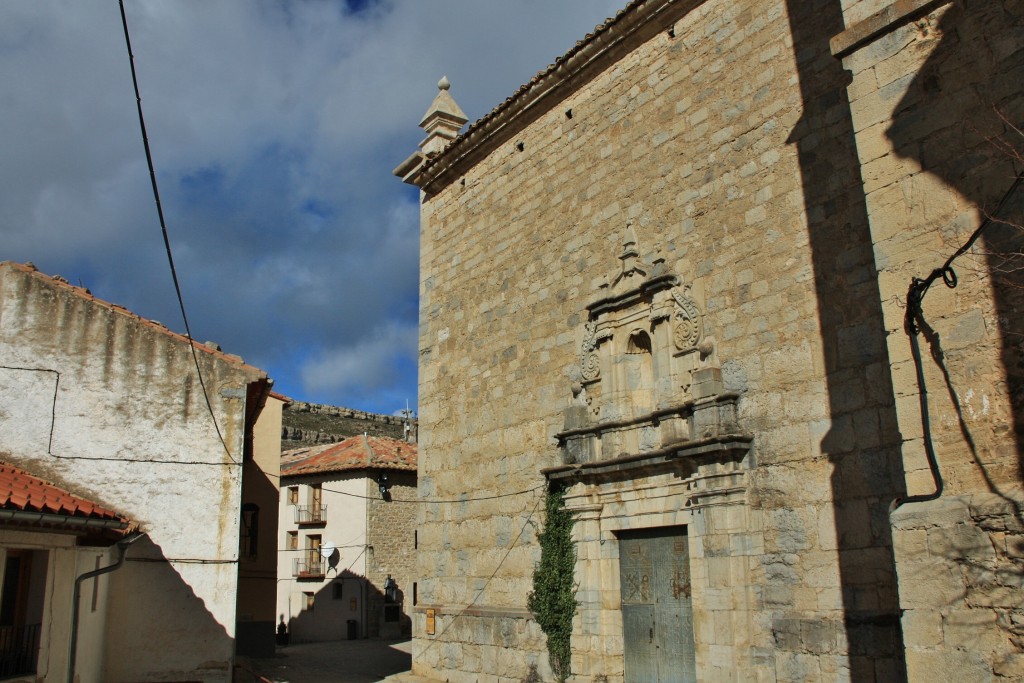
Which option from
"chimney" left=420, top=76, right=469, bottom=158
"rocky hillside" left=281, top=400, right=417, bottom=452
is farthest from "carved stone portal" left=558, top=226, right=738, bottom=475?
"rocky hillside" left=281, top=400, right=417, bottom=452

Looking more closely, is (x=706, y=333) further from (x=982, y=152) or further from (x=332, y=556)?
(x=332, y=556)

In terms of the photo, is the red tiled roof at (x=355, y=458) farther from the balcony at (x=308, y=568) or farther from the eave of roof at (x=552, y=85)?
the eave of roof at (x=552, y=85)

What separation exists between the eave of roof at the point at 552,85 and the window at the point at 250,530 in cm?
737

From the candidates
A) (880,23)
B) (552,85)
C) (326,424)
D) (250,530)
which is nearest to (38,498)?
(552,85)

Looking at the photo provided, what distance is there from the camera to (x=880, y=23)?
5.41m

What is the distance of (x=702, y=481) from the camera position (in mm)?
7379

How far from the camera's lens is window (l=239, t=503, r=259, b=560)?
1597 cm

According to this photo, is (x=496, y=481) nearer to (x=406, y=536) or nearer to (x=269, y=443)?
(x=269, y=443)

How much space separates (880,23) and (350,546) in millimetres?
19764

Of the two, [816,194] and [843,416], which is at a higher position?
[816,194]

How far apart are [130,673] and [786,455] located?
Answer: 7303 mm

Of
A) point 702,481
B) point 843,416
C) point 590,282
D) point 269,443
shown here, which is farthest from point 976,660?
point 269,443

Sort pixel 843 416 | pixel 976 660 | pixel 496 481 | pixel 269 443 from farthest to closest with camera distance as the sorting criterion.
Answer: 1. pixel 269 443
2. pixel 496 481
3. pixel 843 416
4. pixel 976 660

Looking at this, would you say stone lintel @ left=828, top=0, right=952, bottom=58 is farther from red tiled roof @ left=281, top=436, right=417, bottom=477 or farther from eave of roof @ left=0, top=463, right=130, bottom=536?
red tiled roof @ left=281, top=436, right=417, bottom=477
